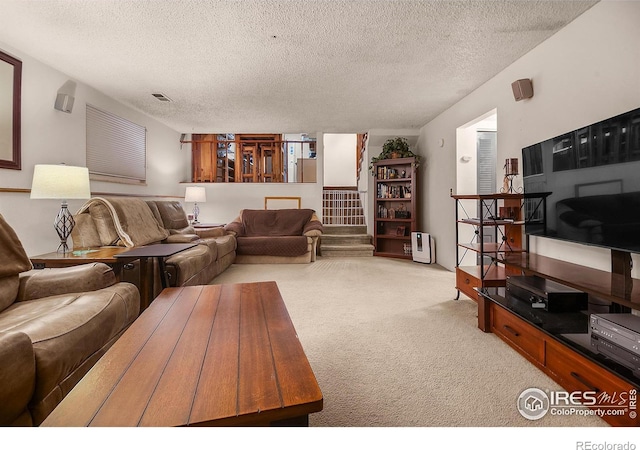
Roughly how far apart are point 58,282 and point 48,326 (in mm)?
617

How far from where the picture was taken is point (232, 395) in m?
0.86

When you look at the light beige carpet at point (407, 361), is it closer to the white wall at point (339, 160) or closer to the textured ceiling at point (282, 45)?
the textured ceiling at point (282, 45)

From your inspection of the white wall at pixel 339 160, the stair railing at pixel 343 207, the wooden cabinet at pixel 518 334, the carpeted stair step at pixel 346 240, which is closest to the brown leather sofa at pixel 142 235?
the carpeted stair step at pixel 346 240

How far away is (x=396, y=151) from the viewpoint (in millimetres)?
5668

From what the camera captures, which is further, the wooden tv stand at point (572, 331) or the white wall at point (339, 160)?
the white wall at point (339, 160)

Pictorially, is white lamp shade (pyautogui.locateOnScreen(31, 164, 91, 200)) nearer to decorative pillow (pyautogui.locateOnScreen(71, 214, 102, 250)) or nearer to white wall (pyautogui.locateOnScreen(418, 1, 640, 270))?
decorative pillow (pyautogui.locateOnScreen(71, 214, 102, 250))

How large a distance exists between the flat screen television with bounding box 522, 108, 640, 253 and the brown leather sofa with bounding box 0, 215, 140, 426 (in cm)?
257

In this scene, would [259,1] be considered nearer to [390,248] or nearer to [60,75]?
[60,75]

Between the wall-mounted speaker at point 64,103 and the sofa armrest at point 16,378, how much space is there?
307 centimetres

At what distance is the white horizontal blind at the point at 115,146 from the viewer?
368 centimetres

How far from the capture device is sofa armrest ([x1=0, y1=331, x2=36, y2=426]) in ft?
3.11

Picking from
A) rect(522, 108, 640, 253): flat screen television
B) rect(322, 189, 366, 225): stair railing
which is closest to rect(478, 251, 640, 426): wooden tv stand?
rect(522, 108, 640, 253): flat screen television

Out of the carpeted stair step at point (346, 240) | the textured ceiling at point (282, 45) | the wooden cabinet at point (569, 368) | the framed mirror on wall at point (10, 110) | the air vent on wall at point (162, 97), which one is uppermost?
the air vent on wall at point (162, 97)

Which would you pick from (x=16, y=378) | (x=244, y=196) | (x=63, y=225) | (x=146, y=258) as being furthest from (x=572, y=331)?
(x=244, y=196)
